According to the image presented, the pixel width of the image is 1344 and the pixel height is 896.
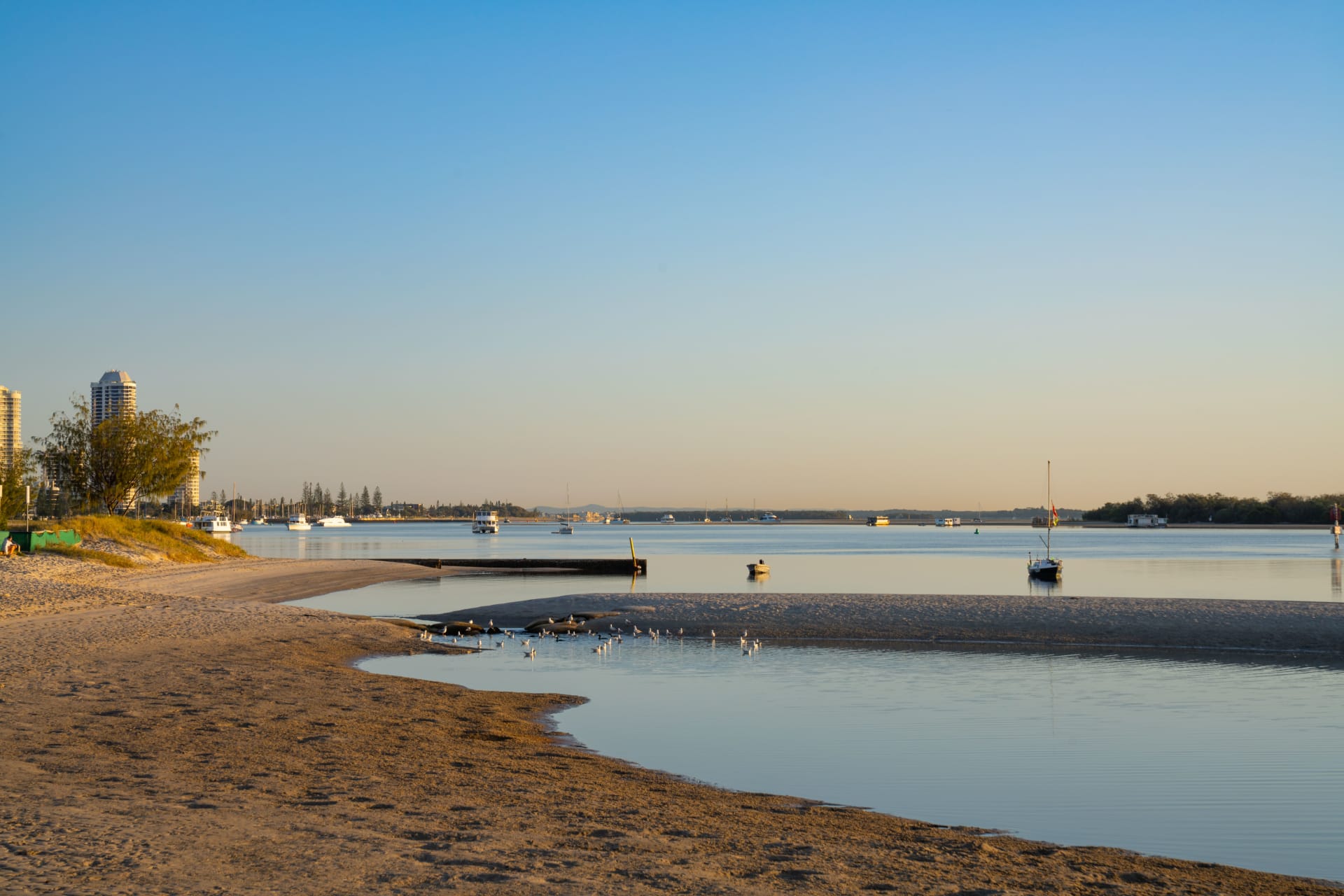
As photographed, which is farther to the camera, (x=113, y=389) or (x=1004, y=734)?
(x=113, y=389)

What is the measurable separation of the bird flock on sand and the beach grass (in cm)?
2272

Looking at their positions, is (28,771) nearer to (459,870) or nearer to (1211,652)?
(459,870)

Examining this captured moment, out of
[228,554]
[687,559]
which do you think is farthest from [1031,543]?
[228,554]

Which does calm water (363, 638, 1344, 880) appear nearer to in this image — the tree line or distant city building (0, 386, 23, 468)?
the tree line

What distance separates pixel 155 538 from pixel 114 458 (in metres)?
12.2

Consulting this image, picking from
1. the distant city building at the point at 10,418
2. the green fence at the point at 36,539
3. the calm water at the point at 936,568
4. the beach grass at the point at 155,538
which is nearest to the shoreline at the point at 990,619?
the calm water at the point at 936,568

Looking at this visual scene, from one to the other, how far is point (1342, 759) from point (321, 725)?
14.0m

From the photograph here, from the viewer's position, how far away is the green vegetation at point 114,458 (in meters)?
64.6

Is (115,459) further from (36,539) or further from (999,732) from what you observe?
(999,732)

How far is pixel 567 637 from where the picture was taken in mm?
30438

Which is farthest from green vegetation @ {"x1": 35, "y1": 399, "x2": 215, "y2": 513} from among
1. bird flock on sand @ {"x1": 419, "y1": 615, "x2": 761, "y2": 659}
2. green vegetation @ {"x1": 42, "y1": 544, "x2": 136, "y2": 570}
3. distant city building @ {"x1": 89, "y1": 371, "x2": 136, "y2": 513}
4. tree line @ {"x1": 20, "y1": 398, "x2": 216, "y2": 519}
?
distant city building @ {"x1": 89, "y1": 371, "x2": 136, "y2": 513}

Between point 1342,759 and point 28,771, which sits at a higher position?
point 28,771

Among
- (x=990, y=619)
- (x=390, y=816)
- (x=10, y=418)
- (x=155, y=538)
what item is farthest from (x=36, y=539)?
(x=10, y=418)

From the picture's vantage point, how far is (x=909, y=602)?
34.7 metres
